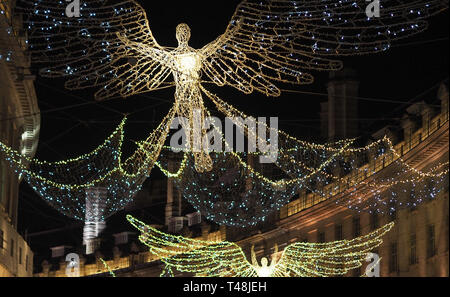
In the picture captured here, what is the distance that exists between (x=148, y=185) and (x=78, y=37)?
2643 inches

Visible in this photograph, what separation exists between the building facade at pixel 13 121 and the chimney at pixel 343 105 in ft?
45.4

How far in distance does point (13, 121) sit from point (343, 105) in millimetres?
17856

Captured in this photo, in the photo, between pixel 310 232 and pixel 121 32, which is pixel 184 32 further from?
pixel 310 232

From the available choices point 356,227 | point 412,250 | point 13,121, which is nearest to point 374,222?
point 356,227

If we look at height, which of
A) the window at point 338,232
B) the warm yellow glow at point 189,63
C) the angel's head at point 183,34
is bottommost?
the warm yellow glow at point 189,63

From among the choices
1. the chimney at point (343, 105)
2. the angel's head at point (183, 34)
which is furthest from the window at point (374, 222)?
the angel's head at point (183, 34)

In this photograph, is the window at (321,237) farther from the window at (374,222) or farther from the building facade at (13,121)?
the building facade at (13,121)

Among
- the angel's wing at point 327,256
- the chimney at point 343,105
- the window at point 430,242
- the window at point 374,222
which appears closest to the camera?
the angel's wing at point 327,256

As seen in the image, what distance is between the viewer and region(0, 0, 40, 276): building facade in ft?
115

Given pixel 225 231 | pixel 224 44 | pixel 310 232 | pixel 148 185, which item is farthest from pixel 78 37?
pixel 148 185

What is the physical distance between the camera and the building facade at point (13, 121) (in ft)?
115

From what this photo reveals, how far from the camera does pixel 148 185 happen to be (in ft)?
293

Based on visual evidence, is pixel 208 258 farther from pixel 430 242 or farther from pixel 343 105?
pixel 430 242

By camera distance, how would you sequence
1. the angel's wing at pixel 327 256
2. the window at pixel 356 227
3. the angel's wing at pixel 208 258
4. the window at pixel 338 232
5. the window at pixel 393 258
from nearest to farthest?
the angel's wing at pixel 208 258, the angel's wing at pixel 327 256, the window at pixel 393 258, the window at pixel 356 227, the window at pixel 338 232
